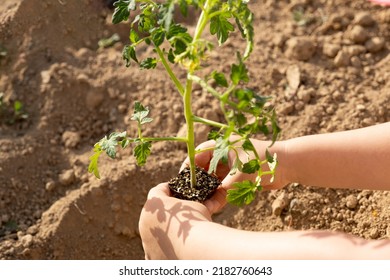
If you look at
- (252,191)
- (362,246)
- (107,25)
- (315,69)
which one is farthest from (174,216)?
(107,25)

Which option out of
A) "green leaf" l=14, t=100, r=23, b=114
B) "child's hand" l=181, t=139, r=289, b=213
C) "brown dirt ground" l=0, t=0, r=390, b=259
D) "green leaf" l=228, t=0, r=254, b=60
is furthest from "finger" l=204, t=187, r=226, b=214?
"green leaf" l=14, t=100, r=23, b=114

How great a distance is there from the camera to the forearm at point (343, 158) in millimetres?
1611

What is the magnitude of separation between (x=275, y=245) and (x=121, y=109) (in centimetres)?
107

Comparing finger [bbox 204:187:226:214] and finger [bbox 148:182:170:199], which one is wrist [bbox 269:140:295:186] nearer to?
finger [bbox 204:187:226:214]

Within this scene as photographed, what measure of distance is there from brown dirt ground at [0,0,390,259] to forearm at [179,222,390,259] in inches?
24.5

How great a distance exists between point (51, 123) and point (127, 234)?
54 cm

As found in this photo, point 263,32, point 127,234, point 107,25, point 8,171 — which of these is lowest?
point 127,234

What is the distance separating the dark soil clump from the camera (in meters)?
1.60

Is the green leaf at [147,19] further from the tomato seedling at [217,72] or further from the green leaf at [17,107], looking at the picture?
the green leaf at [17,107]

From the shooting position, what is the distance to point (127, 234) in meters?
2.08

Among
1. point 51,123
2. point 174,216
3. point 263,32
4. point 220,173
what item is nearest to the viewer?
point 174,216

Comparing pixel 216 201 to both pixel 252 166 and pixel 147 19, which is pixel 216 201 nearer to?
pixel 252 166

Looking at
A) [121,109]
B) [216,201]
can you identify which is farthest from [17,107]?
[216,201]
